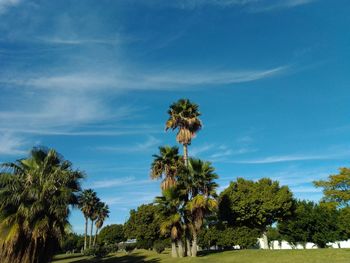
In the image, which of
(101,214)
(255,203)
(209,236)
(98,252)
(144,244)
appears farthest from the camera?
(101,214)

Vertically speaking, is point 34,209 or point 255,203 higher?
point 255,203

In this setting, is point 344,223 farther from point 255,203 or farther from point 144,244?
point 144,244

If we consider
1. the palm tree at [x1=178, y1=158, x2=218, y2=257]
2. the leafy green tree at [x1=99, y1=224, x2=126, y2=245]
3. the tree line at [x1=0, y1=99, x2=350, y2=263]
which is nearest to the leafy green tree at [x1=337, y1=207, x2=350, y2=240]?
the tree line at [x1=0, y1=99, x2=350, y2=263]

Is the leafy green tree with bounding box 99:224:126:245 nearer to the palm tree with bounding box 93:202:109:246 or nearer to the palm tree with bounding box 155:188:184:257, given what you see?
the palm tree with bounding box 93:202:109:246

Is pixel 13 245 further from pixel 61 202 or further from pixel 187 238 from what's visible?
pixel 187 238

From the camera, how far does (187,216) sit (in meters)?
32.2

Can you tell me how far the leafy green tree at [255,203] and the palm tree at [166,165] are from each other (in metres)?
10.6

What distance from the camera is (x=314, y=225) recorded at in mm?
51500

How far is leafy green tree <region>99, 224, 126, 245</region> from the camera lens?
81019 mm

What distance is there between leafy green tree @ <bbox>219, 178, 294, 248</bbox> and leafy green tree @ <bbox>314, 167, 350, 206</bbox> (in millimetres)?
16047

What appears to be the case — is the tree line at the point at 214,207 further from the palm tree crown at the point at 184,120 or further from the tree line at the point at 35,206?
the tree line at the point at 35,206

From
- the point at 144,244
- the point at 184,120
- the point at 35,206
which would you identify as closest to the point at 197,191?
the point at 184,120

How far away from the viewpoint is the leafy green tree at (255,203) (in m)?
42.0

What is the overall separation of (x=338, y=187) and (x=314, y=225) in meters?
10.4
